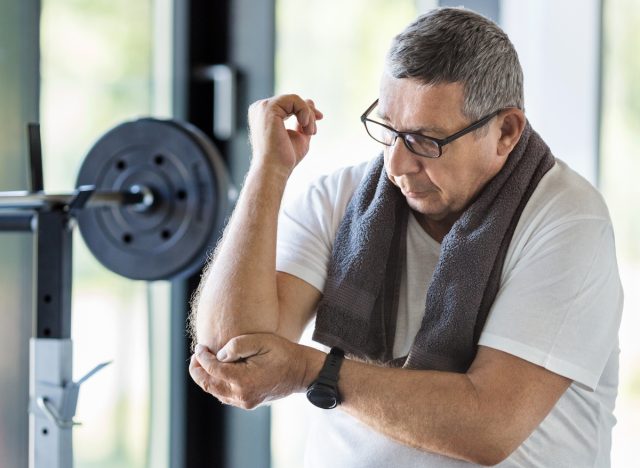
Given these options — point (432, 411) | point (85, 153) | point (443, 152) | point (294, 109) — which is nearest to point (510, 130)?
point (443, 152)

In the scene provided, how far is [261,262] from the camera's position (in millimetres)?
1397

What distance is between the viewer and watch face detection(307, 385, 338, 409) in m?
1.28

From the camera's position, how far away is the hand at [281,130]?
1476 mm

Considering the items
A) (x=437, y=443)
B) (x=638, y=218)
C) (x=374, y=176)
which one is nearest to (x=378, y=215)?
(x=374, y=176)

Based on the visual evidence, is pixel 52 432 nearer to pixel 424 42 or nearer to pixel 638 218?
pixel 424 42

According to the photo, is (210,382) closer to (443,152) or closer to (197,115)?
(443,152)

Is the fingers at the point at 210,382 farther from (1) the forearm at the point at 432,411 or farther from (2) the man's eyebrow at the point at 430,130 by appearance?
(2) the man's eyebrow at the point at 430,130

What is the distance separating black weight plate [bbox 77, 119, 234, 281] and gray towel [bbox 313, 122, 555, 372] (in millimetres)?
394

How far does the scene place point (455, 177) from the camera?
4.56ft

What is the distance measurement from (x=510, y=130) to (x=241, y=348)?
1.72ft

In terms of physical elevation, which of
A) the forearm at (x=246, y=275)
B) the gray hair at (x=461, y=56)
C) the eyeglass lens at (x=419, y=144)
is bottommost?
the forearm at (x=246, y=275)

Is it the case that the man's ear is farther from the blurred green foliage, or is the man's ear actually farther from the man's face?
the blurred green foliage

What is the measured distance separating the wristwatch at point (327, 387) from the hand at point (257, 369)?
0.02 meters

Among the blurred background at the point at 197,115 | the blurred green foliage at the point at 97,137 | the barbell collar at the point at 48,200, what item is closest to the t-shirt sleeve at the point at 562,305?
Result: the barbell collar at the point at 48,200
